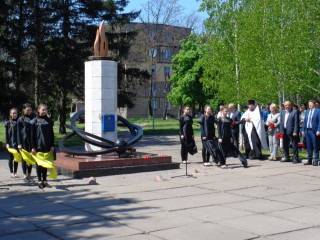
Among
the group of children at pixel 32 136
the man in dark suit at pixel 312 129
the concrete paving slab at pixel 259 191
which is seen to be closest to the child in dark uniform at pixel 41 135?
the group of children at pixel 32 136

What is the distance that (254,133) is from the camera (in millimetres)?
16234

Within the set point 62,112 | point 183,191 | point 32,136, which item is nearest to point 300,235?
point 183,191

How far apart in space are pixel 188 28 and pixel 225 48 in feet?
126

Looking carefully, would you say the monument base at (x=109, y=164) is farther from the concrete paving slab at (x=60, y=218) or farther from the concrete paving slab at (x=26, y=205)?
the concrete paving slab at (x=60, y=218)

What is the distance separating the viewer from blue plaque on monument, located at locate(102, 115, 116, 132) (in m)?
15.0

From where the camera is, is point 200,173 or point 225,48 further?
point 225,48

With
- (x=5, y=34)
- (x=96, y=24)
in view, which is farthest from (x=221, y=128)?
(x=96, y=24)

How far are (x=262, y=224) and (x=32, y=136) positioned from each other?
218 inches

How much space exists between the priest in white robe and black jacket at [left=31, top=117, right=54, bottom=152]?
809cm

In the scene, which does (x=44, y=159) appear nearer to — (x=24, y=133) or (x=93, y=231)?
(x=24, y=133)

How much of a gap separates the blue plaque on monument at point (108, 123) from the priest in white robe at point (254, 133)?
4.59 meters

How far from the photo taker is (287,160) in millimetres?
15500

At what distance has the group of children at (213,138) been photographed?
46.4 feet

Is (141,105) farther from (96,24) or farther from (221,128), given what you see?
(221,128)
